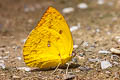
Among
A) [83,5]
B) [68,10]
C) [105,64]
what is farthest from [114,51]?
[83,5]

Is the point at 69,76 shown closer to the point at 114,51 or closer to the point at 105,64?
the point at 105,64

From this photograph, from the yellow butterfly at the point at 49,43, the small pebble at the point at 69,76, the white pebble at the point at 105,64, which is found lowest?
the small pebble at the point at 69,76

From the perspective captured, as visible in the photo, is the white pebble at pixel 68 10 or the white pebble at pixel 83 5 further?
the white pebble at pixel 83 5

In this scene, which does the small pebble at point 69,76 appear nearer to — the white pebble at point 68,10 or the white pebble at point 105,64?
the white pebble at point 105,64

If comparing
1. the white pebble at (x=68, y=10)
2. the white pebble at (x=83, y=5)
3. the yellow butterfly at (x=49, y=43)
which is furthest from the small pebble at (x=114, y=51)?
the white pebble at (x=83, y=5)

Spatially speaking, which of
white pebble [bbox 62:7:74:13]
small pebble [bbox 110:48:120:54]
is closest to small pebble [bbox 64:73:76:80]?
small pebble [bbox 110:48:120:54]

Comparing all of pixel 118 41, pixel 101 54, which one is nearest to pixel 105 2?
pixel 118 41

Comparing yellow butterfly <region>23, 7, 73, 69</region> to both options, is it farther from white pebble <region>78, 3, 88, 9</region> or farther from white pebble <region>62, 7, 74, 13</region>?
white pebble <region>78, 3, 88, 9</region>
